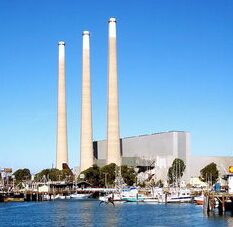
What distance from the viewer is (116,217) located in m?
105

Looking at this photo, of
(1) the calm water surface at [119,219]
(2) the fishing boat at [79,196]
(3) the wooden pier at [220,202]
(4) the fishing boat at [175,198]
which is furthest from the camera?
(2) the fishing boat at [79,196]

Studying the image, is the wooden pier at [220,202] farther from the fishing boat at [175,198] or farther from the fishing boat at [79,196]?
the fishing boat at [79,196]

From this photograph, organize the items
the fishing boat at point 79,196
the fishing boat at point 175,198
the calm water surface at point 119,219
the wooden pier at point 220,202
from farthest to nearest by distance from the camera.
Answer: the fishing boat at point 79,196
the fishing boat at point 175,198
the wooden pier at point 220,202
the calm water surface at point 119,219

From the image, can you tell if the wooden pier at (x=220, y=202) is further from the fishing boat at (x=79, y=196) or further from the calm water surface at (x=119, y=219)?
the fishing boat at (x=79, y=196)

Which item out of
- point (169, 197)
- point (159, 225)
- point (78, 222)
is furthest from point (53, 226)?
point (169, 197)

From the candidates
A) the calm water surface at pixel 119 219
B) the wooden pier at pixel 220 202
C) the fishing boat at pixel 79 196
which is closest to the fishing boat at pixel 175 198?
the calm water surface at pixel 119 219

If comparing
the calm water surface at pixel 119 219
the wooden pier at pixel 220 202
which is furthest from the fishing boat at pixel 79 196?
the wooden pier at pixel 220 202

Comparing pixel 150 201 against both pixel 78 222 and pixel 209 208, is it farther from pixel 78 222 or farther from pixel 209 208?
pixel 78 222

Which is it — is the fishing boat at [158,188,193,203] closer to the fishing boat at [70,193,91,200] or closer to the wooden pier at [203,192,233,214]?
the wooden pier at [203,192,233,214]

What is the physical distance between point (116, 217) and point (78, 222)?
10.6 meters

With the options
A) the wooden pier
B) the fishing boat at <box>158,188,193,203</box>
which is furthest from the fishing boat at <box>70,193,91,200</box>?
the wooden pier

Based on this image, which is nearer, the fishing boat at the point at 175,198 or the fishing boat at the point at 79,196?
the fishing boat at the point at 175,198

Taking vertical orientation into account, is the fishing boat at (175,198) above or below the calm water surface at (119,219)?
above

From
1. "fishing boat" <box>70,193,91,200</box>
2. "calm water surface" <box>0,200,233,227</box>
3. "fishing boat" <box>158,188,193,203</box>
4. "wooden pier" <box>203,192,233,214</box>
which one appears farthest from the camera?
"fishing boat" <box>70,193,91,200</box>
